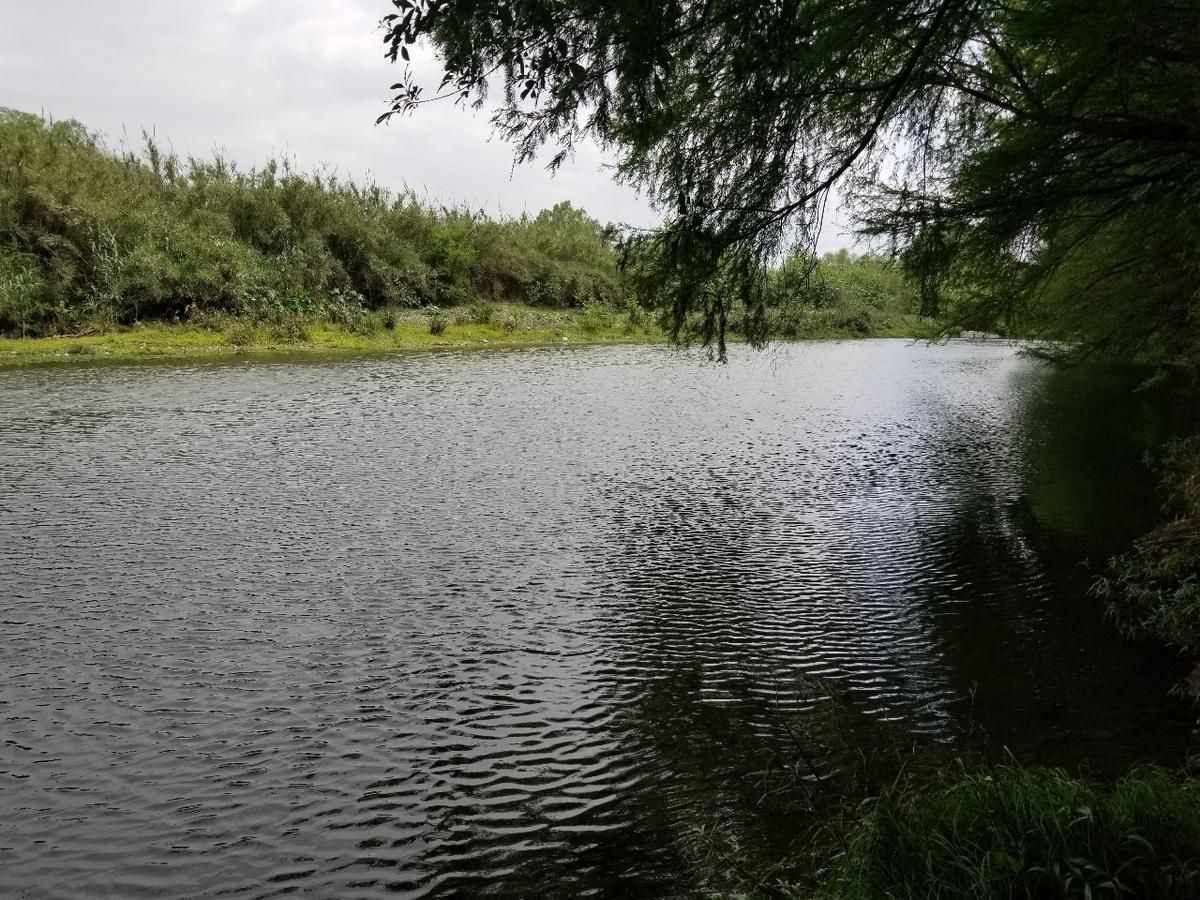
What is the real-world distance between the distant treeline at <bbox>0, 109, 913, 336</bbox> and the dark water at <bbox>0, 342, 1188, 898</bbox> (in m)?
13.3

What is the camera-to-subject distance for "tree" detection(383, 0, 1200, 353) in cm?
422

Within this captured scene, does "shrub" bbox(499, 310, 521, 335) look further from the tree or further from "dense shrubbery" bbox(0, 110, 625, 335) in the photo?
the tree

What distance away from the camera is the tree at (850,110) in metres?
4.22

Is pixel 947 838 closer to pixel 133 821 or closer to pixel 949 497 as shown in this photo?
pixel 133 821

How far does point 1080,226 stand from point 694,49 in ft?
19.0

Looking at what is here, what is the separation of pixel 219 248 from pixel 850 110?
32.4 meters

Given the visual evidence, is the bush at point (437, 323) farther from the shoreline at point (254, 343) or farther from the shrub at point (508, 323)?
the shrub at point (508, 323)

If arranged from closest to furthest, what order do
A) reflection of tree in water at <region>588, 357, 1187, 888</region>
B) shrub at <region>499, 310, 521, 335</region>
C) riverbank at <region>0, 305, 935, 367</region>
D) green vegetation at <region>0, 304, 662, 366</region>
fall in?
reflection of tree in water at <region>588, 357, 1187, 888</region>, riverbank at <region>0, 305, 935, 367</region>, green vegetation at <region>0, 304, 662, 366</region>, shrub at <region>499, 310, 521, 335</region>

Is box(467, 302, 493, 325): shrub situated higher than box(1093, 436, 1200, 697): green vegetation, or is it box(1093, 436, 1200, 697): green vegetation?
box(467, 302, 493, 325): shrub

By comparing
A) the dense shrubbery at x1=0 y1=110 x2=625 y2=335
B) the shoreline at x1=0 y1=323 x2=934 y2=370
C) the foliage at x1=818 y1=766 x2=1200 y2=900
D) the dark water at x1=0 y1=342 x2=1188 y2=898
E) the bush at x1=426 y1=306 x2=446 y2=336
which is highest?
the dense shrubbery at x1=0 y1=110 x2=625 y2=335

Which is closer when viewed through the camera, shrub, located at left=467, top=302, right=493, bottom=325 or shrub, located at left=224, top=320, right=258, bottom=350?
shrub, located at left=224, top=320, right=258, bottom=350

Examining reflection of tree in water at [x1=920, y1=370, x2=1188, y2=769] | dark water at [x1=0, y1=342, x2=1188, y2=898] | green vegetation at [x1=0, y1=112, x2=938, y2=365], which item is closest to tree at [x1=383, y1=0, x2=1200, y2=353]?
dark water at [x1=0, y1=342, x2=1188, y2=898]

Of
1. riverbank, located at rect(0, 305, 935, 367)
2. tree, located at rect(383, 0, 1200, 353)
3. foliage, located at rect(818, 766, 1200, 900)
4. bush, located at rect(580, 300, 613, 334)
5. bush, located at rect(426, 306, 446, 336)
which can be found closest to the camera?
foliage, located at rect(818, 766, 1200, 900)

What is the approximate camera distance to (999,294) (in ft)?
30.1
